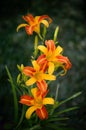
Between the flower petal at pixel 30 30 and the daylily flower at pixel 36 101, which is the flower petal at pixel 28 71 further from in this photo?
the flower petal at pixel 30 30

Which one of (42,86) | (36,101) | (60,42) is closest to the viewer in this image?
(42,86)

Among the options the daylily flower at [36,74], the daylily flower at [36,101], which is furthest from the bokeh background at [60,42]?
the daylily flower at [36,74]

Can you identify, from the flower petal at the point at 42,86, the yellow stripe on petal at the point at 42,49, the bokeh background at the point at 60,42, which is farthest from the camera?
the bokeh background at the point at 60,42

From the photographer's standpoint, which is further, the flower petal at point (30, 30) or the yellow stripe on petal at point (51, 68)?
the flower petal at point (30, 30)

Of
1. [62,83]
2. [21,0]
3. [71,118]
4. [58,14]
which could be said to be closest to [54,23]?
[58,14]

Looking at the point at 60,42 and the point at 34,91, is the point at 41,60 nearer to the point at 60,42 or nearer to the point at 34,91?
the point at 34,91

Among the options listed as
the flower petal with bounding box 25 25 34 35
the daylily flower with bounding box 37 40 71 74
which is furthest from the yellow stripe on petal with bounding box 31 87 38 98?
the flower petal with bounding box 25 25 34 35

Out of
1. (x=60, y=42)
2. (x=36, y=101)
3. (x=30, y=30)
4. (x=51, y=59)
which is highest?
(x=30, y=30)

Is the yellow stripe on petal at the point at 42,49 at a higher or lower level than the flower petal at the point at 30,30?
lower

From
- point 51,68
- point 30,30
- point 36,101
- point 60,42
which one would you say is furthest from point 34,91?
point 60,42
